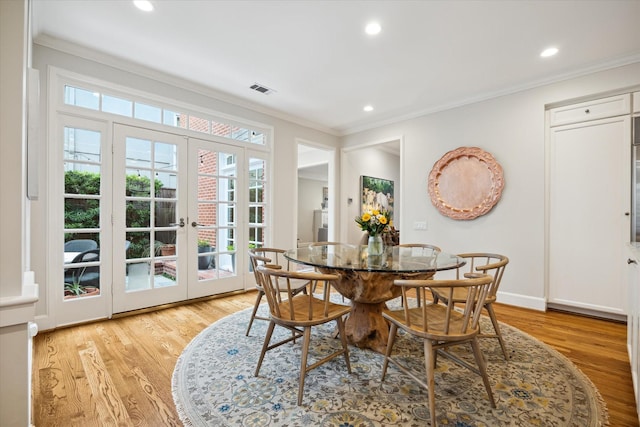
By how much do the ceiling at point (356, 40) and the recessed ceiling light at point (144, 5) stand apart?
6 cm

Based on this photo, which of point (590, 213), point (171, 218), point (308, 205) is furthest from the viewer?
point (308, 205)

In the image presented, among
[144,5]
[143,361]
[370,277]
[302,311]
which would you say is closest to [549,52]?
[370,277]

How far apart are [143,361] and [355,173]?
4.60 meters

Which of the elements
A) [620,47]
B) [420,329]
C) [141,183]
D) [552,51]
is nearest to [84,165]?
[141,183]

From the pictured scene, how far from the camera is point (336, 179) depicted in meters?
5.41

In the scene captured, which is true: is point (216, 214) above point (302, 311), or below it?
above

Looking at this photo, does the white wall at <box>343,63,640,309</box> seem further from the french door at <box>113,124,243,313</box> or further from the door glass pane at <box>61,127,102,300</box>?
the door glass pane at <box>61,127,102,300</box>

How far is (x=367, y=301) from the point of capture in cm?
223

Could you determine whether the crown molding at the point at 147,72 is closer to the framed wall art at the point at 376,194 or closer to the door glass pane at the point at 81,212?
the door glass pane at the point at 81,212

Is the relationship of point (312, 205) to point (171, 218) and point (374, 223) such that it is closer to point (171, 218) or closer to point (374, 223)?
point (171, 218)

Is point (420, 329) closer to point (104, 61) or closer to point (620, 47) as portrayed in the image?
point (620, 47)

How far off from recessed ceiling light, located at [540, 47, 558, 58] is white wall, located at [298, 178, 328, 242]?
6.45 metres

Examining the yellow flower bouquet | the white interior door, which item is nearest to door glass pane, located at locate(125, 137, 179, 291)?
the white interior door

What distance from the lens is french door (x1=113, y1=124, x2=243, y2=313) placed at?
3.04 meters
